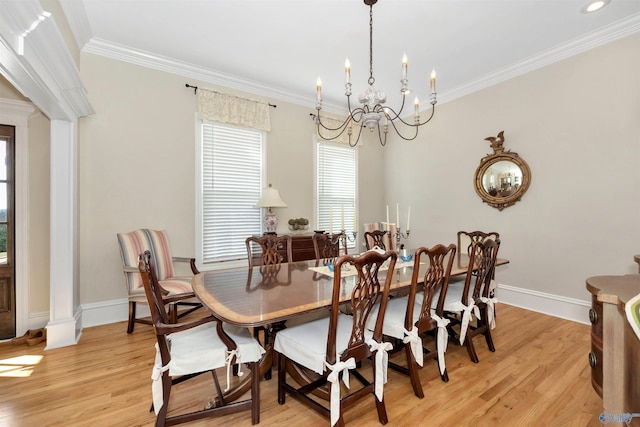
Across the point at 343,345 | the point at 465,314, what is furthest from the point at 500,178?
the point at 343,345

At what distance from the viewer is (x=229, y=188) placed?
4.11 metres

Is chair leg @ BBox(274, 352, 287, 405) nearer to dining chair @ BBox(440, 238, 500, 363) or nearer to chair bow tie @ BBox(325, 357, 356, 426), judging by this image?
chair bow tie @ BBox(325, 357, 356, 426)

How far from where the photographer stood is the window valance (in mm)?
3857

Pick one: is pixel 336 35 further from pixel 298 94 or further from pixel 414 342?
pixel 414 342

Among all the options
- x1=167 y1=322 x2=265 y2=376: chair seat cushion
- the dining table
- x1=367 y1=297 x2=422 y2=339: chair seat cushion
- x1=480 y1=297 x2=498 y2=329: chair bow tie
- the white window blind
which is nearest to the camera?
the dining table

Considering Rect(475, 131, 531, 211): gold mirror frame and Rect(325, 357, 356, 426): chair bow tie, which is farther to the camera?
Rect(475, 131, 531, 211): gold mirror frame

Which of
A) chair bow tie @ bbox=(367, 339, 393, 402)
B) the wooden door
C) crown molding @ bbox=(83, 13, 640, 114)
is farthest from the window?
the wooden door

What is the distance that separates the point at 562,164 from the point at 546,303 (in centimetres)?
166

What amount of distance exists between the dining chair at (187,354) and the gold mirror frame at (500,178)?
3703 millimetres

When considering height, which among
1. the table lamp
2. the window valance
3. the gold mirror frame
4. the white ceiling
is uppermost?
the white ceiling

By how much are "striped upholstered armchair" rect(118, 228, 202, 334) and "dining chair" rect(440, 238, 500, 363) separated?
2.40 metres

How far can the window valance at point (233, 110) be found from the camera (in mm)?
3857

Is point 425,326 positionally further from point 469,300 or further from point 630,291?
point 630,291

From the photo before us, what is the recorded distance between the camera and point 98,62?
3.28 m
